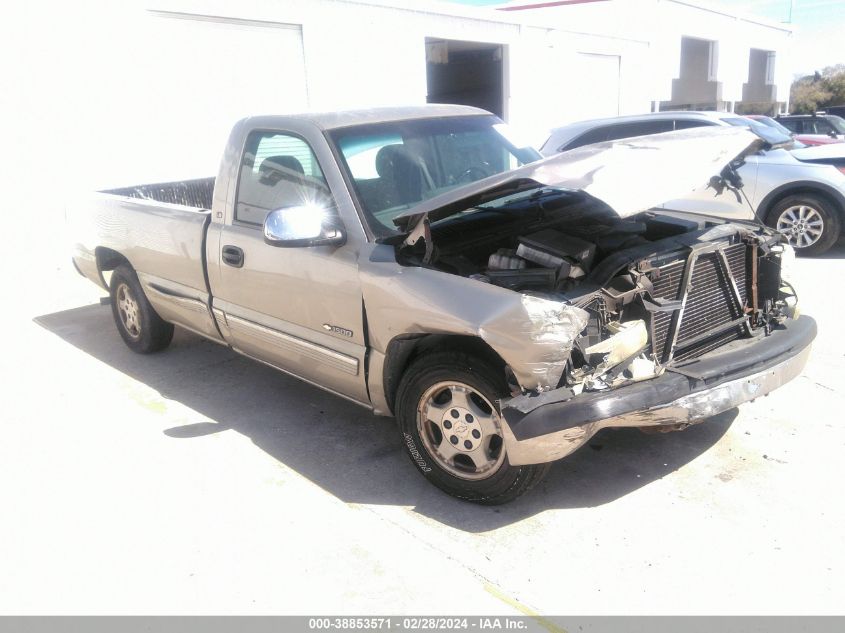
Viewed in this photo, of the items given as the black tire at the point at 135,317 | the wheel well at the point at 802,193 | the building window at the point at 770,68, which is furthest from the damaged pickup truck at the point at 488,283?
the building window at the point at 770,68

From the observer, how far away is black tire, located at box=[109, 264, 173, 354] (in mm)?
5609

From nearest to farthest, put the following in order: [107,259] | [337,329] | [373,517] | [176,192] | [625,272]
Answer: [625,272], [373,517], [337,329], [107,259], [176,192]

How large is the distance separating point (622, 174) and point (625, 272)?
1.54 ft

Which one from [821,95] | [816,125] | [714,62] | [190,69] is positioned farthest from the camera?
[821,95]

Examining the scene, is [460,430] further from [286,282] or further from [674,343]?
[286,282]

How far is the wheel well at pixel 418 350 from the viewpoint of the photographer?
3154 mm

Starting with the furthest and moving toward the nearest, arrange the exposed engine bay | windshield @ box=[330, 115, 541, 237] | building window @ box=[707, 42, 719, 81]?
building window @ box=[707, 42, 719, 81] < windshield @ box=[330, 115, 541, 237] < the exposed engine bay

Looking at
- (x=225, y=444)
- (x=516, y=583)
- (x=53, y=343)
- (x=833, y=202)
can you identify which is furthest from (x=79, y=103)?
(x=833, y=202)

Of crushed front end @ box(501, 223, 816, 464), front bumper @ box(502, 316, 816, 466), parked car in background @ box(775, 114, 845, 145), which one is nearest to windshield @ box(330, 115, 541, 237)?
crushed front end @ box(501, 223, 816, 464)

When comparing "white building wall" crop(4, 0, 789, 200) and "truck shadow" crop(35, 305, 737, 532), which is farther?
"white building wall" crop(4, 0, 789, 200)

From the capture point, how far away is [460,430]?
130 inches

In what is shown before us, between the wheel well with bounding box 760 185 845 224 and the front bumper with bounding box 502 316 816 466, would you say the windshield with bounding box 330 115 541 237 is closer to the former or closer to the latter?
the front bumper with bounding box 502 316 816 466

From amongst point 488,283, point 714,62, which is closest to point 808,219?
point 488,283

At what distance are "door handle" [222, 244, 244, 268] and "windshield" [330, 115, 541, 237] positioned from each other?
3.13 feet
